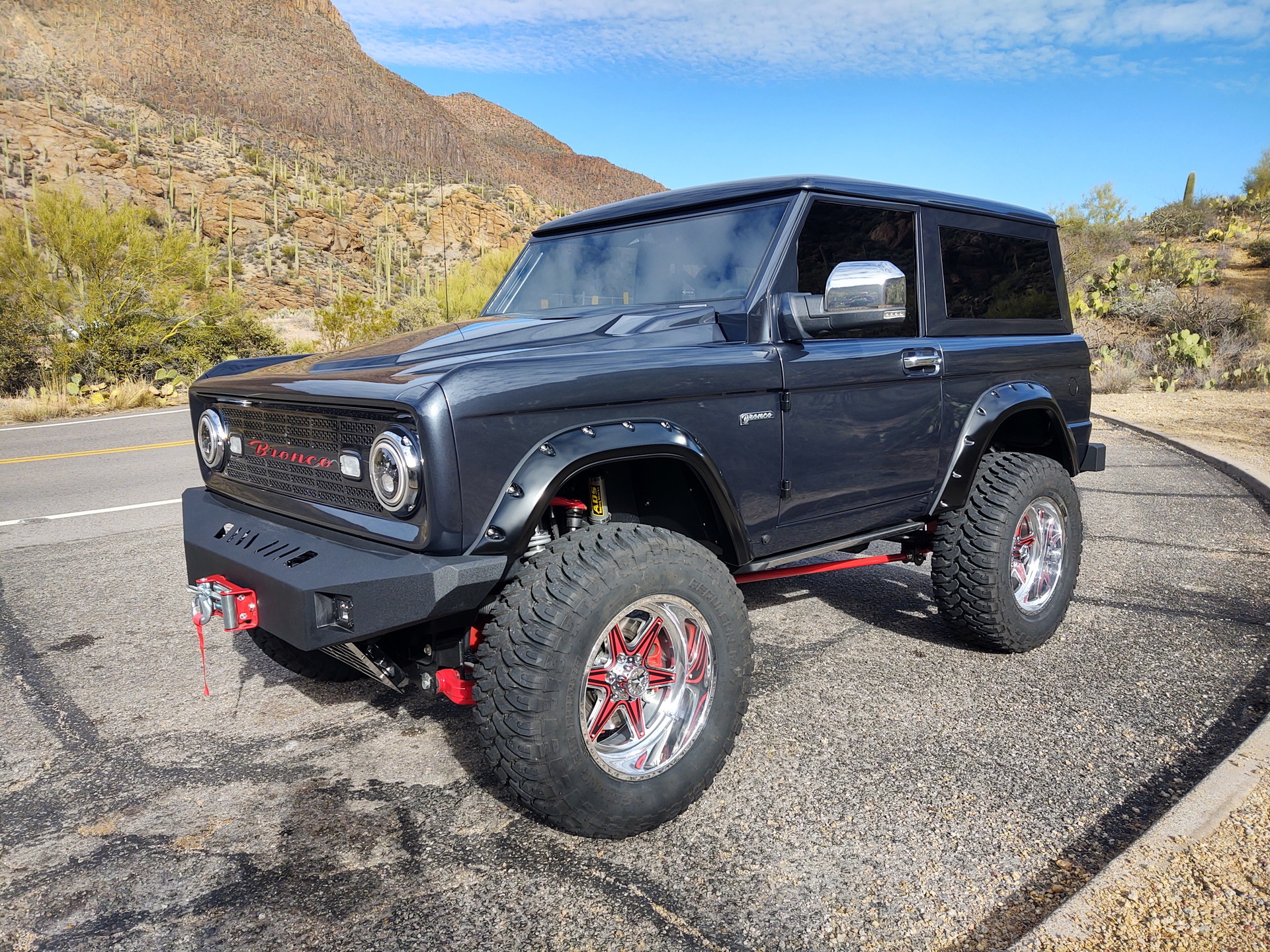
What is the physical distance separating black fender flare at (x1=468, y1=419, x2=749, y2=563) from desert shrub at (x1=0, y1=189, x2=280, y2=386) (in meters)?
17.9

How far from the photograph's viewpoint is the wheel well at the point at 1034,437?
167 inches

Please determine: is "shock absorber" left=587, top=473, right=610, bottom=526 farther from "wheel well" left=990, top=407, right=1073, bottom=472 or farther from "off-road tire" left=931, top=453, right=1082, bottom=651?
"wheel well" left=990, top=407, right=1073, bottom=472

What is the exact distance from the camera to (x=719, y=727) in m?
2.66

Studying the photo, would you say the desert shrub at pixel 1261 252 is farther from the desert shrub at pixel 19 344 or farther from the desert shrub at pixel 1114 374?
the desert shrub at pixel 19 344

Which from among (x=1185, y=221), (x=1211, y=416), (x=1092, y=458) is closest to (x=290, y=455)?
(x=1092, y=458)

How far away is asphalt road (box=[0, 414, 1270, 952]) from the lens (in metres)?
2.18

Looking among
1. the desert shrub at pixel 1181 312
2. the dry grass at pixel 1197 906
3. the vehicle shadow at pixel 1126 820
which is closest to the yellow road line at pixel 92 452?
the vehicle shadow at pixel 1126 820

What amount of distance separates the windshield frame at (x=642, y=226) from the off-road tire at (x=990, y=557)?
1464mm

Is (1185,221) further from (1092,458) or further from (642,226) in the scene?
(642,226)

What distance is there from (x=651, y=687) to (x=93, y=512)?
6.27m

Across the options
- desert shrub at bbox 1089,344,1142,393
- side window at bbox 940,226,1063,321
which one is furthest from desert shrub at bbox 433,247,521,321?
side window at bbox 940,226,1063,321

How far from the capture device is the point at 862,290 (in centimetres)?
290

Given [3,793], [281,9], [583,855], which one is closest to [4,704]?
[3,793]

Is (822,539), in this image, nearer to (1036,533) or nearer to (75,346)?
(1036,533)
